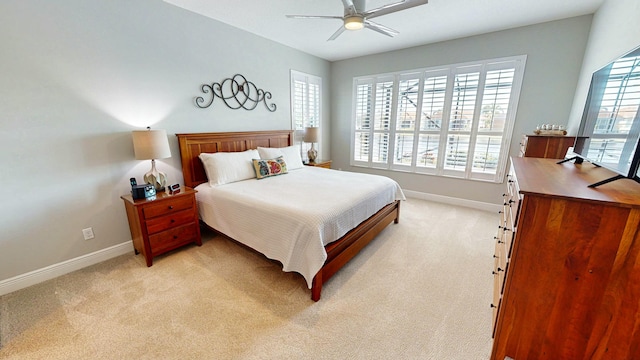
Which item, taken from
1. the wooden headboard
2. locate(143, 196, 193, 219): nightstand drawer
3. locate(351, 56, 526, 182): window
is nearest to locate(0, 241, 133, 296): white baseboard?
locate(143, 196, 193, 219): nightstand drawer

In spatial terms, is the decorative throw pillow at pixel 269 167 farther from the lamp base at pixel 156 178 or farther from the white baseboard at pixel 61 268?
the white baseboard at pixel 61 268

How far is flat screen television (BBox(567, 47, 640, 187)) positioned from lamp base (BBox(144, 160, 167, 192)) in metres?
3.39

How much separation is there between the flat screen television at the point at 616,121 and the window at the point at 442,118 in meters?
1.91

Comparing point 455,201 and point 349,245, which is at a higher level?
point 349,245

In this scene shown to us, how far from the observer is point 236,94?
11.4 ft

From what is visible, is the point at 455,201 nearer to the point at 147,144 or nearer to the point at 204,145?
the point at 204,145

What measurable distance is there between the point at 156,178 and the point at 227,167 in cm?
74

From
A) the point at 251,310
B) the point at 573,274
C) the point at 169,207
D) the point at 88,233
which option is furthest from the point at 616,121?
the point at 88,233

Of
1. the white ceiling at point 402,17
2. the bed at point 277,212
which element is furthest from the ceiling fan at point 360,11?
the bed at point 277,212

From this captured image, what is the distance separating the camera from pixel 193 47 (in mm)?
2934

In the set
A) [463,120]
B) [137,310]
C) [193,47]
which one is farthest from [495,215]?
[193,47]

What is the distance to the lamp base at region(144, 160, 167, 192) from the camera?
253cm

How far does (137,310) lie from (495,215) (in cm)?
450

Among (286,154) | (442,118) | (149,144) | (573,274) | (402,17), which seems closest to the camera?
(573,274)
